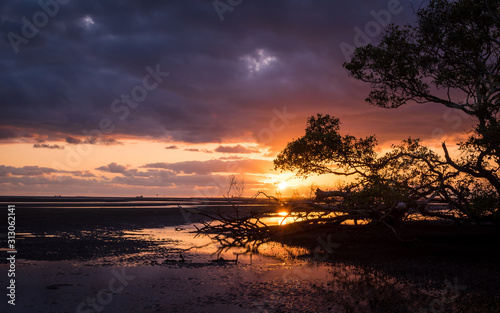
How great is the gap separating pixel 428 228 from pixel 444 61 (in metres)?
13.4

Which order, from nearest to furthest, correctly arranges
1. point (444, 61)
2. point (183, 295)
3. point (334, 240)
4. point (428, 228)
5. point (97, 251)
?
point (183, 295) < point (97, 251) < point (444, 61) < point (334, 240) < point (428, 228)

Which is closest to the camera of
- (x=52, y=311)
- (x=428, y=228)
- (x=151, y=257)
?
(x=52, y=311)

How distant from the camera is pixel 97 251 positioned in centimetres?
1688

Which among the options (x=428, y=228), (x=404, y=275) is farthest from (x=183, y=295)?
(x=428, y=228)

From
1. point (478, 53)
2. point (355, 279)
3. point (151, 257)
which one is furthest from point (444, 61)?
point (151, 257)

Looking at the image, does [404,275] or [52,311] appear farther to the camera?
[404,275]

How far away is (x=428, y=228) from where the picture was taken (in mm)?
27219

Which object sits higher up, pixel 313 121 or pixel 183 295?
pixel 313 121

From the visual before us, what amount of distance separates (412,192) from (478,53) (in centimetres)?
695

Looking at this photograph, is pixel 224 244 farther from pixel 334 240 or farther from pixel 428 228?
pixel 428 228

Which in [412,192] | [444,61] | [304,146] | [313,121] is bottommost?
[412,192]

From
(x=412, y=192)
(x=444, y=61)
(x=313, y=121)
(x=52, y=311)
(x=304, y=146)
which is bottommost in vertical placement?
(x=52, y=311)

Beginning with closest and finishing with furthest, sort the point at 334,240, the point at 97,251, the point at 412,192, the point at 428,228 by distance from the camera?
1. the point at 97,251
2. the point at 412,192
3. the point at 334,240
4. the point at 428,228

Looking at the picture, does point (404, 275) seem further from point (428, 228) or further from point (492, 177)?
point (428, 228)
